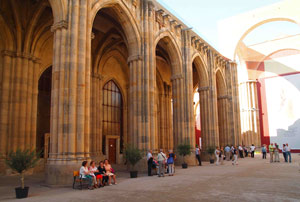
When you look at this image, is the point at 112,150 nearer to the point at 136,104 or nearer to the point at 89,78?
the point at 136,104

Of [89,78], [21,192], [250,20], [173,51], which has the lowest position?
[21,192]

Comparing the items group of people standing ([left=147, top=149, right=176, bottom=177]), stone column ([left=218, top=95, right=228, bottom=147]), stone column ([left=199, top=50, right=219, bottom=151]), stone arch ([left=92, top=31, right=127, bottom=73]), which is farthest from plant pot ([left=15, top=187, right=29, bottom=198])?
stone column ([left=218, top=95, right=228, bottom=147])

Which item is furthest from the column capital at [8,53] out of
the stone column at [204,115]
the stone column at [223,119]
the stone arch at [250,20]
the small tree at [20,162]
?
the stone arch at [250,20]

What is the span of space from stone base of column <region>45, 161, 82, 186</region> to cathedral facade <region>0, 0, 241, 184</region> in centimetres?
4

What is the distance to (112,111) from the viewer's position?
1024 inches

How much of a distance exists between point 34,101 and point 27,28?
4.57 meters

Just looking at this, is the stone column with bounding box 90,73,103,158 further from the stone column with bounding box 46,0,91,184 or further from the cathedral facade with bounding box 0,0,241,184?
the stone column with bounding box 46,0,91,184

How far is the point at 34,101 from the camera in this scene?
17031 millimetres

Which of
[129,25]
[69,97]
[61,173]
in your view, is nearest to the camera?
[61,173]

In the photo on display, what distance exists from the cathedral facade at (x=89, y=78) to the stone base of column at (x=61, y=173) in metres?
0.04

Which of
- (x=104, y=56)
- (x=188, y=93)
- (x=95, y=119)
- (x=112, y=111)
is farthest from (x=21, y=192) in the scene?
(x=112, y=111)

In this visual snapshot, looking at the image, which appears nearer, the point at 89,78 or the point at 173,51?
the point at 89,78

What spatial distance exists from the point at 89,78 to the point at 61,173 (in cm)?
433

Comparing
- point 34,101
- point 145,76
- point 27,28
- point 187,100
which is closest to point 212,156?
point 187,100
